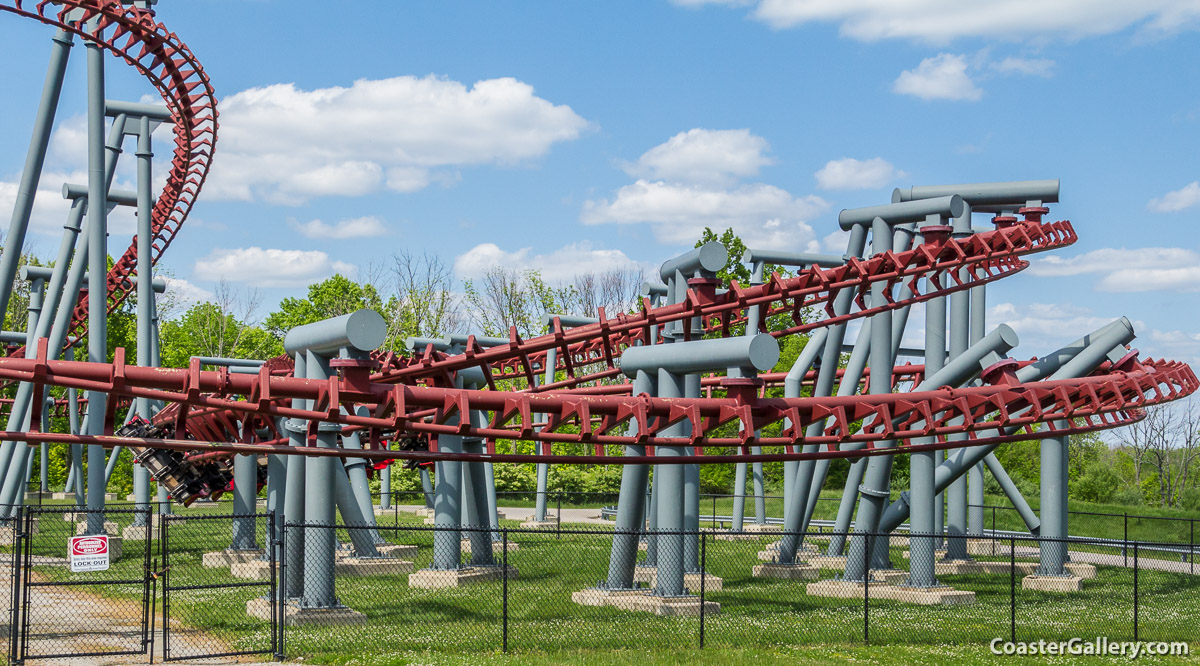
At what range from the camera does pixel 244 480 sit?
1934 cm

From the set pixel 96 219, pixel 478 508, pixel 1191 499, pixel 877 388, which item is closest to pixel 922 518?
pixel 877 388

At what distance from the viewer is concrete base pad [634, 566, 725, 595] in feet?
54.6

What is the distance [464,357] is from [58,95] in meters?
6.63

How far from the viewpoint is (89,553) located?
1169 centimetres

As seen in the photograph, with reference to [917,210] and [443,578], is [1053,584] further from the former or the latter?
[443,578]

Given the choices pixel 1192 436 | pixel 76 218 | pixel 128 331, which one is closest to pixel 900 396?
pixel 76 218

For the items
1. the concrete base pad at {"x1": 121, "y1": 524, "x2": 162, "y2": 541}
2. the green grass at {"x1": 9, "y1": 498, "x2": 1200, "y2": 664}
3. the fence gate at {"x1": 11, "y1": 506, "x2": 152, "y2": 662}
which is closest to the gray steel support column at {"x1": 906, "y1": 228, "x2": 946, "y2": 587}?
the green grass at {"x1": 9, "y1": 498, "x2": 1200, "y2": 664}

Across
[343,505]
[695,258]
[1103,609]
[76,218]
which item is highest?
[76,218]

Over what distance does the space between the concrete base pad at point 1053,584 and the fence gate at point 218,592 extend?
11.2 m

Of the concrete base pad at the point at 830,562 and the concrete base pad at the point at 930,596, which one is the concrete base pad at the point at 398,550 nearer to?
the concrete base pad at the point at 830,562

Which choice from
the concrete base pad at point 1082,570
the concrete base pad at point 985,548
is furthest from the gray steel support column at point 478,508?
the concrete base pad at point 985,548

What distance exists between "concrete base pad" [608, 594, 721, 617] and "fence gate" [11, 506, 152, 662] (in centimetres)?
548

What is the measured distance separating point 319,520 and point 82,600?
13.4 ft

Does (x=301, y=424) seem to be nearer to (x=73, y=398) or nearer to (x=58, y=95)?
(x=58, y=95)
